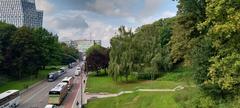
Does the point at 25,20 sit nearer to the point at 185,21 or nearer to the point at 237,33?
the point at 185,21

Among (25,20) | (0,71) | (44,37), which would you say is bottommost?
(0,71)

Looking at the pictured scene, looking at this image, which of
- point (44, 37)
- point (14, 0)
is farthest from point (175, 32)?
point (14, 0)

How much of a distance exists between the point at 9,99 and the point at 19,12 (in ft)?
484

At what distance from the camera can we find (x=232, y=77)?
738 inches

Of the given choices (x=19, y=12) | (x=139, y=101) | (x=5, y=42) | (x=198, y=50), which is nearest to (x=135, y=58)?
(x=139, y=101)

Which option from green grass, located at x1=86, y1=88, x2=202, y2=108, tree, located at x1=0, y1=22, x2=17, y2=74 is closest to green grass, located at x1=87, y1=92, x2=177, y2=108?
green grass, located at x1=86, y1=88, x2=202, y2=108

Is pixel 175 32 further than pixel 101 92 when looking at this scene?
No

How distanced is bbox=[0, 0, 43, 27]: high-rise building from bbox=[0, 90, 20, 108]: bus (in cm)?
13721

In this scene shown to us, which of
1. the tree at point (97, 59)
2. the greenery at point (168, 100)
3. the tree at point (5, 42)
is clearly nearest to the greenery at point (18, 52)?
the tree at point (5, 42)

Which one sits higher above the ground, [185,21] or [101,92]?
[185,21]

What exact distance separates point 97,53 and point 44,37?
67.8 feet

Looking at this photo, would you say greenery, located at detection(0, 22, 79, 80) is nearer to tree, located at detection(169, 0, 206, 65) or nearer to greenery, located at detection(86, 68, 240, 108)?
greenery, located at detection(86, 68, 240, 108)

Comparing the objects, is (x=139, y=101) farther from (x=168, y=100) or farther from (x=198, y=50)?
(x=198, y=50)

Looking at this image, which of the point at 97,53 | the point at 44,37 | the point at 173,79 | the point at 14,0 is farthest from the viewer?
the point at 14,0
